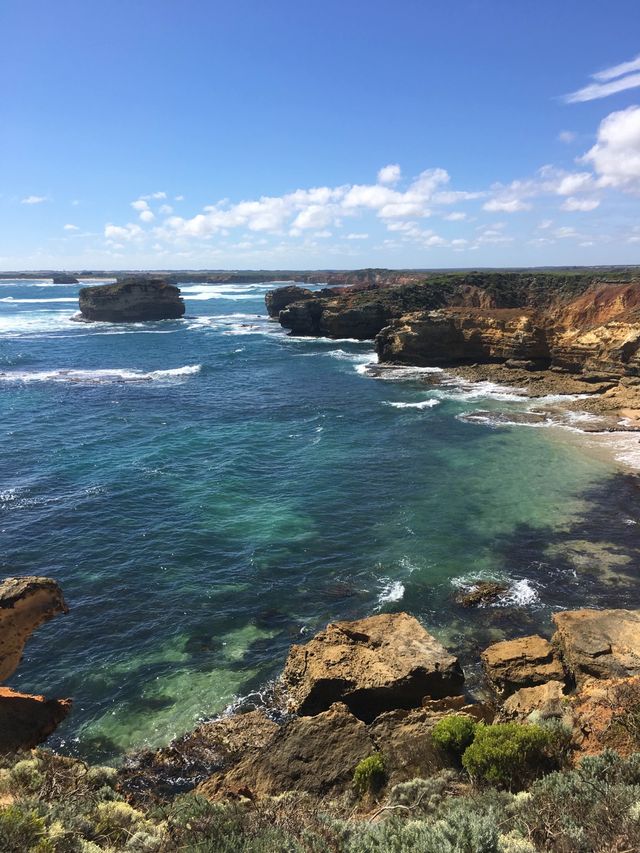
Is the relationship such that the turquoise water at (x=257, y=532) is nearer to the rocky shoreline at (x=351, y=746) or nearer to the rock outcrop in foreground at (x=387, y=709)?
the rock outcrop in foreground at (x=387, y=709)

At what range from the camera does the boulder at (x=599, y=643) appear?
15.9 metres

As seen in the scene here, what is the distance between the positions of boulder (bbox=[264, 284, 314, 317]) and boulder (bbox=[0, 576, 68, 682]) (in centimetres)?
11471

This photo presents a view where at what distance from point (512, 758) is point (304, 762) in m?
4.79

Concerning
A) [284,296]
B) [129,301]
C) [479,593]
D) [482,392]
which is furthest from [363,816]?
[129,301]

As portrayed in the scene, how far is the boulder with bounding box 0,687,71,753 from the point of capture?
12852mm

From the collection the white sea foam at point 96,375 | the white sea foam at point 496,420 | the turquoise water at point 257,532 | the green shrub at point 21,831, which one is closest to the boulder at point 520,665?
the turquoise water at point 257,532

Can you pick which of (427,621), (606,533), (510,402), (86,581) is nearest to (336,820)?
(427,621)

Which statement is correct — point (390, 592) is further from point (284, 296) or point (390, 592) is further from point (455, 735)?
point (284, 296)

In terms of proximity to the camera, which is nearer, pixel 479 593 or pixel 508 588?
pixel 479 593

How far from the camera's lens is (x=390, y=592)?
22.6m

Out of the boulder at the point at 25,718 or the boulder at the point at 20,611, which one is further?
the boulder at the point at 20,611

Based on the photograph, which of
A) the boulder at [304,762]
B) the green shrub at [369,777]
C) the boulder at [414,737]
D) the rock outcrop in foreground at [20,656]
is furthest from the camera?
the rock outcrop in foreground at [20,656]

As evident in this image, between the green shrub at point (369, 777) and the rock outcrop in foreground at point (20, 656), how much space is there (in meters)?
7.82

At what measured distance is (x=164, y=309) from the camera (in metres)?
130
